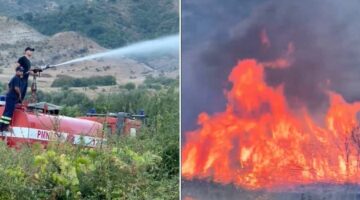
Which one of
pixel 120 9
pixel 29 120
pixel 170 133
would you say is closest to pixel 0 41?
pixel 120 9

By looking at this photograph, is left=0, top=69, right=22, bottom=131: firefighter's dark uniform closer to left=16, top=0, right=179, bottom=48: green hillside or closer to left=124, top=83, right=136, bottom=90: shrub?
left=124, top=83, right=136, bottom=90: shrub

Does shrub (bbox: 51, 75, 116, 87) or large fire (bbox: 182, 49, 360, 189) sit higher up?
shrub (bbox: 51, 75, 116, 87)

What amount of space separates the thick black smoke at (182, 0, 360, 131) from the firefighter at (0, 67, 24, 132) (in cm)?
654

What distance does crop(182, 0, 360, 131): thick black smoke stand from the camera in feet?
13.0

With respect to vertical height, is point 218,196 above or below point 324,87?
below

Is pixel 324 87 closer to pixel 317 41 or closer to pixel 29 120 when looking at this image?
pixel 317 41

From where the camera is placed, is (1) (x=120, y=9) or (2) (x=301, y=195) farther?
(1) (x=120, y=9)

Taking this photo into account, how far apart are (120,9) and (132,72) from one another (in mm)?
3620

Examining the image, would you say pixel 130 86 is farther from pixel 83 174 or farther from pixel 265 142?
pixel 265 142

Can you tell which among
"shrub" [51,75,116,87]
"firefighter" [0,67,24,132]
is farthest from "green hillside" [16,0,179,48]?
"firefighter" [0,67,24,132]

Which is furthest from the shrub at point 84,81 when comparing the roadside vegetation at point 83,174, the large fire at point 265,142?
the large fire at point 265,142

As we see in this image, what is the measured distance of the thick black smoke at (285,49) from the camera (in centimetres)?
398

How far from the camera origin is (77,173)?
5715mm

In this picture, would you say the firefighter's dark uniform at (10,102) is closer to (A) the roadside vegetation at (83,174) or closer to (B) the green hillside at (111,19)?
(A) the roadside vegetation at (83,174)
